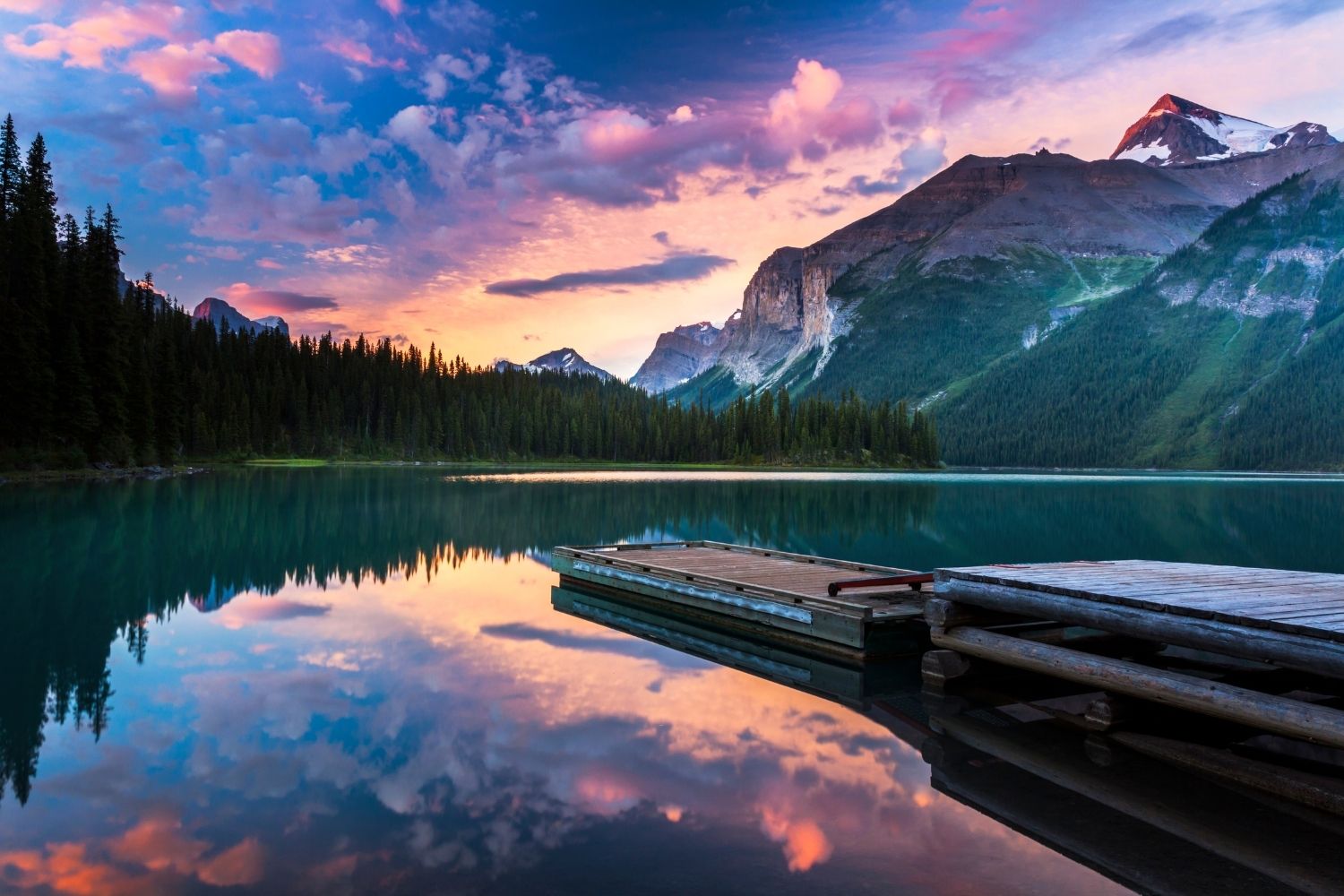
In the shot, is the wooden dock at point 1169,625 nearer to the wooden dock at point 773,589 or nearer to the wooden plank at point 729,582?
the wooden dock at point 773,589

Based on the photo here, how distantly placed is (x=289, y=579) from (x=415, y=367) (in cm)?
17755

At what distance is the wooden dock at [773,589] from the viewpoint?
16469mm

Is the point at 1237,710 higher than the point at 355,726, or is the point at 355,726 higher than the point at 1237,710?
the point at 1237,710

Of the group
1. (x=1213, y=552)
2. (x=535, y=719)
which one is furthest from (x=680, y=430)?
(x=535, y=719)

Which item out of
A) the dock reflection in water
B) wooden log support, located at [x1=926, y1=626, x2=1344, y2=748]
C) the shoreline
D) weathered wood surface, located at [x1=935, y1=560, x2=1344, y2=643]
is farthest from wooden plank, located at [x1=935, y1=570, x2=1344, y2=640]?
the shoreline

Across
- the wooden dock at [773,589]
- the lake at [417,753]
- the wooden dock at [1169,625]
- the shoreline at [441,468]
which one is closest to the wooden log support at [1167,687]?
the wooden dock at [1169,625]

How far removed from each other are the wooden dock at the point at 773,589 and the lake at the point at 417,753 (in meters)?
1.12

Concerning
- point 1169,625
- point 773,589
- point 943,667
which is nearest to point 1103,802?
point 1169,625

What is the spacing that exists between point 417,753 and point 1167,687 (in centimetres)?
969

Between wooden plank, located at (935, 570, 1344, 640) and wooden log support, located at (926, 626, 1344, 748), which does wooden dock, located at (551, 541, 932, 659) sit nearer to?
wooden log support, located at (926, 626, 1344, 748)

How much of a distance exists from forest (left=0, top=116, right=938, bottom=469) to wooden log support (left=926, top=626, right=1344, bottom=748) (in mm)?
69634

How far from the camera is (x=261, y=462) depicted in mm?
134500

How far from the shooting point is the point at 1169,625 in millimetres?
11422

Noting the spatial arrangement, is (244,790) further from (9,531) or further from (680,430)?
(680,430)
